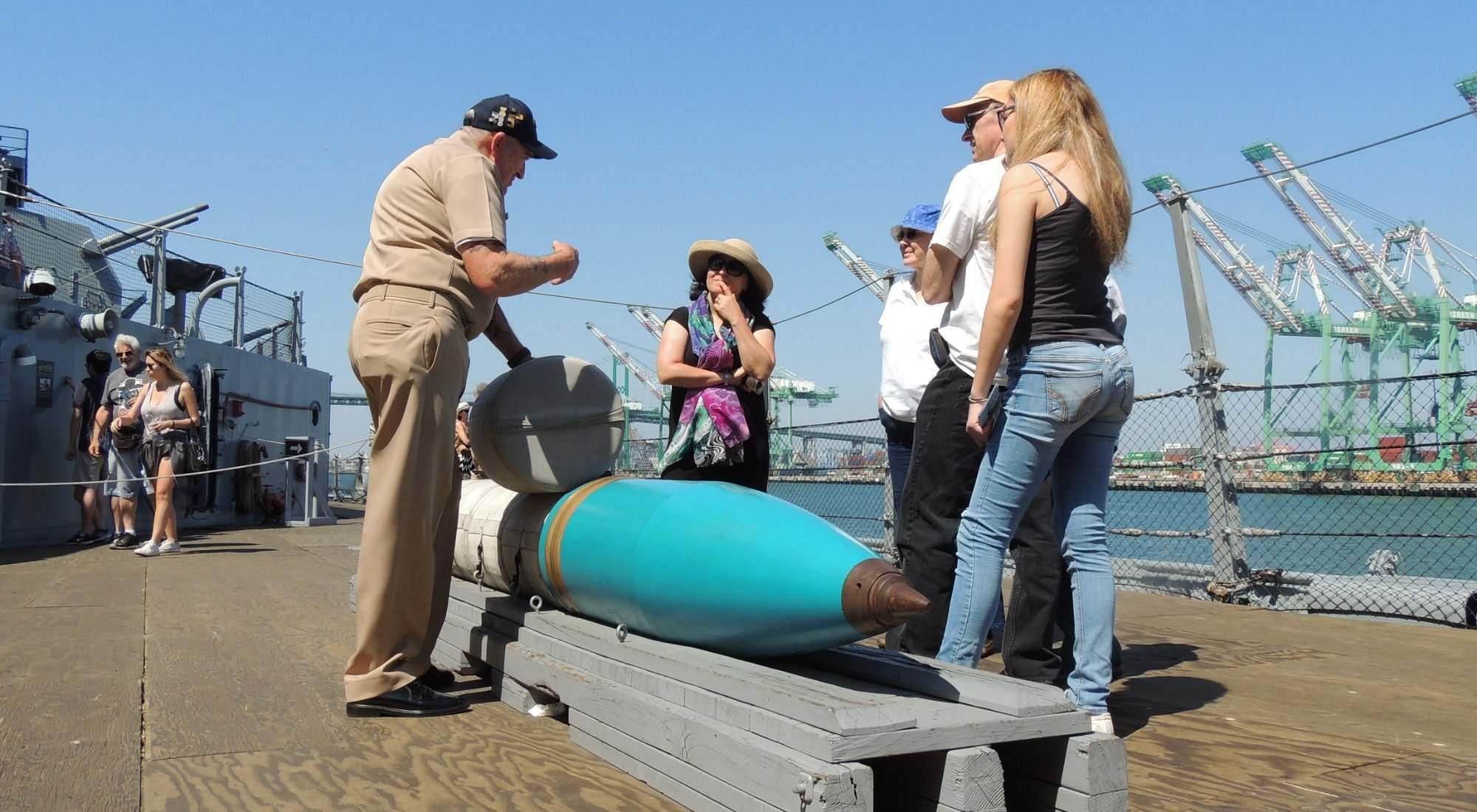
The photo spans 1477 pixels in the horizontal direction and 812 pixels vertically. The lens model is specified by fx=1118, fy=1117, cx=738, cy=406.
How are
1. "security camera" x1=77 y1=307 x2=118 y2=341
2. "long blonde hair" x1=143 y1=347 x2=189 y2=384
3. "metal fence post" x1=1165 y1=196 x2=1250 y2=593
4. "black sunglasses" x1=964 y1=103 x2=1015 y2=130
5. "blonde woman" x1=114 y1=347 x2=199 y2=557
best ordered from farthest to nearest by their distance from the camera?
"security camera" x1=77 y1=307 x2=118 y2=341, "long blonde hair" x1=143 y1=347 x2=189 y2=384, "blonde woman" x1=114 y1=347 x2=199 y2=557, "metal fence post" x1=1165 y1=196 x2=1250 y2=593, "black sunglasses" x1=964 y1=103 x2=1015 y2=130

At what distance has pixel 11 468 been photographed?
32.7 ft

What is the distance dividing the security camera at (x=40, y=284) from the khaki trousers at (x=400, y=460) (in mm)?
8424

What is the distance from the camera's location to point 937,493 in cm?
319

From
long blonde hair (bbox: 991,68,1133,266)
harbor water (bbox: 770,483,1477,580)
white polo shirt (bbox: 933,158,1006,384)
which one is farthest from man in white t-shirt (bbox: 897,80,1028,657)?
harbor water (bbox: 770,483,1477,580)

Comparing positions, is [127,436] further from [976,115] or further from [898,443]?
[976,115]

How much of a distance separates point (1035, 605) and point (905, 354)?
4.01 ft

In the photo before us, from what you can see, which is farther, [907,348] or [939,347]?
[907,348]

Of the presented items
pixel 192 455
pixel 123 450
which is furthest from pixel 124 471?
pixel 192 455

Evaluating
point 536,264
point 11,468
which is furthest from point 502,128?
point 11,468

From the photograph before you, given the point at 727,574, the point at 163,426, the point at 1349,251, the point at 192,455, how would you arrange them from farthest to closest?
the point at 1349,251, the point at 192,455, the point at 163,426, the point at 727,574

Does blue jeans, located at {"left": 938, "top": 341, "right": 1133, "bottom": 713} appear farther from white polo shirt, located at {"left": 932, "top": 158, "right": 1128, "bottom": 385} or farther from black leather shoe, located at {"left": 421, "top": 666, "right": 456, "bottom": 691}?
black leather shoe, located at {"left": 421, "top": 666, "right": 456, "bottom": 691}

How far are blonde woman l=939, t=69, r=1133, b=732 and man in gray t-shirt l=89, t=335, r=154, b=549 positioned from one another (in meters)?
7.95

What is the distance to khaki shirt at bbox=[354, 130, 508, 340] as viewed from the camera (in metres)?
2.94

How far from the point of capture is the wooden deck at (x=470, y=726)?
2232mm
